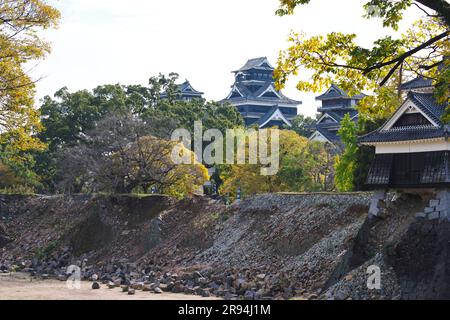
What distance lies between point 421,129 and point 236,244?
1195 centimetres

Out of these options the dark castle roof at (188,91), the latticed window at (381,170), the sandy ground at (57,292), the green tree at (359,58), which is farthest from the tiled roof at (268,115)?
the green tree at (359,58)

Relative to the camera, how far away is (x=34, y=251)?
146ft

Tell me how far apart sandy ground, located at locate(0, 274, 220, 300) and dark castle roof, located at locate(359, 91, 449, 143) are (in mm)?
8495

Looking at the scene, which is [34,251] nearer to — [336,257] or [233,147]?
[233,147]

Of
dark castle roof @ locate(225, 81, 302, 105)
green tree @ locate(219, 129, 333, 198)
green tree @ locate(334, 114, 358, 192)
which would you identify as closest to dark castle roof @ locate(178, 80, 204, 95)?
dark castle roof @ locate(225, 81, 302, 105)

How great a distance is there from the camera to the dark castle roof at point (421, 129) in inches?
1020

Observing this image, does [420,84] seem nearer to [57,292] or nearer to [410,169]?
[410,169]

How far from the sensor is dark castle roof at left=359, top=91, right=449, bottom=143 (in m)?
25.9

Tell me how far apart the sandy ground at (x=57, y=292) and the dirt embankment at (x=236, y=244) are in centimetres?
113

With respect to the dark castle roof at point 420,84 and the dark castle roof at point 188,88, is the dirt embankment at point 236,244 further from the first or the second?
the dark castle roof at point 188,88

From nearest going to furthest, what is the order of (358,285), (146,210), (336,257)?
(358,285) < (336,257) < (146,210)

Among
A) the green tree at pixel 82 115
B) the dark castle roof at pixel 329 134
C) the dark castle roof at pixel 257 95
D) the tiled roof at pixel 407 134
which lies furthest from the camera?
the dark castle roof at pixel 257 95

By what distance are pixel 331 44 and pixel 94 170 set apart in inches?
1273
